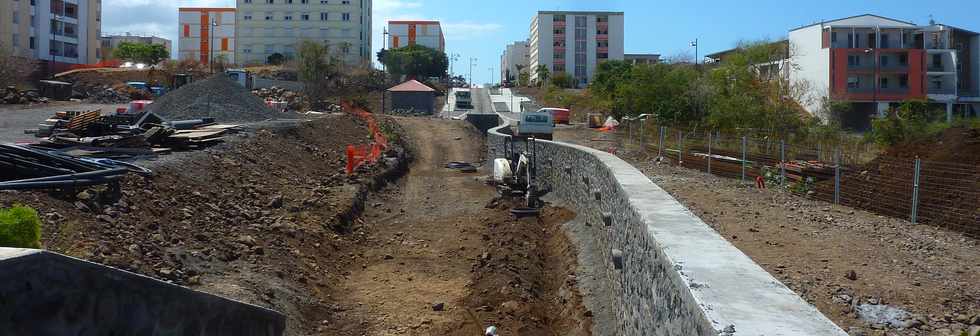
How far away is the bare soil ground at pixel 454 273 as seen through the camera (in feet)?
35.8

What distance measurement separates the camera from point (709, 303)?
393 centimetres

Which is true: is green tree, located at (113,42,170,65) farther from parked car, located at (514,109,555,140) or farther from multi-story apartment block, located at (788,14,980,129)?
parked car, located at (514,109,555,140)

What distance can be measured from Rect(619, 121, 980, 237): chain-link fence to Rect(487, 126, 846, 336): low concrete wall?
218 inches

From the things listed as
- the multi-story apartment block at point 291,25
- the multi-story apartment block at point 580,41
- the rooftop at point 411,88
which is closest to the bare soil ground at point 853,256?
the rooftop at point 411,88

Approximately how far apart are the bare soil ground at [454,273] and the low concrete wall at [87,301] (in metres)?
4.11

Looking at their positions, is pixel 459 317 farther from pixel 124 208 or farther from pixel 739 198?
pixel 739 198

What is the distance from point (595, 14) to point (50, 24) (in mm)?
80785

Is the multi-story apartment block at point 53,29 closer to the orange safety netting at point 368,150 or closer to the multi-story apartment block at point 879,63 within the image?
the orange safety netting at point 368,150

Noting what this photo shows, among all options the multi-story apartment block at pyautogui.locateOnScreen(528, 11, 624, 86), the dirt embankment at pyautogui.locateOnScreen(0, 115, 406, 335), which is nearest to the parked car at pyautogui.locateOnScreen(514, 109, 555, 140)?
the dirt embankment at pyautogui.locateOnScreen(0, 115, 406, 335)

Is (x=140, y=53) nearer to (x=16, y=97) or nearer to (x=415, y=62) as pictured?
(x=415, y=62)

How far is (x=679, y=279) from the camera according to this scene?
4.54m

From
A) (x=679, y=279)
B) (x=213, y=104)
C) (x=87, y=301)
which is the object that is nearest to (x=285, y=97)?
(x=213, y=104)

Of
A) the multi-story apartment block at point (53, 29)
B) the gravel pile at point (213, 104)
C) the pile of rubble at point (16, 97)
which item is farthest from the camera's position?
the multi-story apartment block at point (53, 29)

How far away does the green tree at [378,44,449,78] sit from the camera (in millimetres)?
101125
